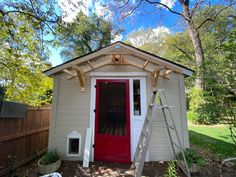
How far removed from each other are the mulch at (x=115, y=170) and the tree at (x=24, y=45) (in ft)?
10.7

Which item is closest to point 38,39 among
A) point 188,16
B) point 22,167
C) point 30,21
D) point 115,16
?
point 30,21

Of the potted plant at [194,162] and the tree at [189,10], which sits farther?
the tree at [189,10]

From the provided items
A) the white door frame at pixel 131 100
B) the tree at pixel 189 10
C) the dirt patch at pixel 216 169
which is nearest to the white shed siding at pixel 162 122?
the white door frame at pixel 131 100

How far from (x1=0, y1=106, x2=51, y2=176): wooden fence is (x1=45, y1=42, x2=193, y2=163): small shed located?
2.18 ft

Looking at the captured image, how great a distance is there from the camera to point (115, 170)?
3.49 m

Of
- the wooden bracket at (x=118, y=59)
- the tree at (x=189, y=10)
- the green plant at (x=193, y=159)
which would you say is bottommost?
the green plant at (x=193, y=159)

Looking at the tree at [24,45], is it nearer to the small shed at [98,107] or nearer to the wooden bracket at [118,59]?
the small shed at [98,107]

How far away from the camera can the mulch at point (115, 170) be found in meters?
3.28

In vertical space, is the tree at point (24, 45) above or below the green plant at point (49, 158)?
above

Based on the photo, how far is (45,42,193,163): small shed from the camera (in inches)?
158

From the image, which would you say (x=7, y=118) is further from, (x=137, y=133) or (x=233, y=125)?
(x=233, y=125)

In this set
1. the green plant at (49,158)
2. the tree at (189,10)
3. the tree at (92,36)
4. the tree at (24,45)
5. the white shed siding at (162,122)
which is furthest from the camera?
the tree at (92,36)

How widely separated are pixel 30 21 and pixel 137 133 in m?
4.90

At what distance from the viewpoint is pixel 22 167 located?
3.79m
